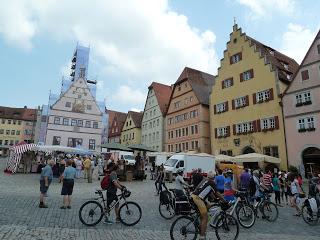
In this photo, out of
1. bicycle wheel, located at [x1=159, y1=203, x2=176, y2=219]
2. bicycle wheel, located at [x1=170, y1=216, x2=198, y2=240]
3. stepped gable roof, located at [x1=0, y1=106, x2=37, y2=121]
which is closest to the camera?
bicycle wheel, located at [x1=170, y1=216, x2=198, y2=240]

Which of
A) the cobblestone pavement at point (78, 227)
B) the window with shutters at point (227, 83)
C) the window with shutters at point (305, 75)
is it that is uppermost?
the window with shutters at point (227, 83)

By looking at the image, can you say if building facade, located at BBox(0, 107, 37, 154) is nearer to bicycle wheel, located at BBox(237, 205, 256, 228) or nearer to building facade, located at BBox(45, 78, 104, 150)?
building facade, located at BBox(45, 78, 104, 150)

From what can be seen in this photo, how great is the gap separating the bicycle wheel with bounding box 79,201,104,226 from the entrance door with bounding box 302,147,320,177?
25.8 metres

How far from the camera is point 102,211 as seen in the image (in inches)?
377

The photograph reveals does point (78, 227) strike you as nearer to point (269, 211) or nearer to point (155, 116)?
point (269, 211)

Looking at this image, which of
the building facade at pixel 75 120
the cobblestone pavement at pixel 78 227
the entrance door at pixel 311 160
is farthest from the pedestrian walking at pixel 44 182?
the building facade at pixel 75 120

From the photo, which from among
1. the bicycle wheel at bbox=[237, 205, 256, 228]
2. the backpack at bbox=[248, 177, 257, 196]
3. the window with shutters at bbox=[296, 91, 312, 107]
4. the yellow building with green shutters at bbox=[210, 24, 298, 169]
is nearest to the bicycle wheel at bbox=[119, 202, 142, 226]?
the bicycle wheel at bbox=[237, 205, 256, 228]

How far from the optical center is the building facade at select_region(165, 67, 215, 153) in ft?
150

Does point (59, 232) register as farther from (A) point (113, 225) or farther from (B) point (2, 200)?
(B) point (2, 200)

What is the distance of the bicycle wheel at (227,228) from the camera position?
27.5ft

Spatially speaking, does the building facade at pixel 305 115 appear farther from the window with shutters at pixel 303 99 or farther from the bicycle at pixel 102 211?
the bicycle at pixel 102 211

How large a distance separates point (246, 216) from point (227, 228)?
210 cm

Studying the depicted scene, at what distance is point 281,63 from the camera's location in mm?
39938

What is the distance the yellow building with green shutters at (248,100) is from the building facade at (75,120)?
24091mm
